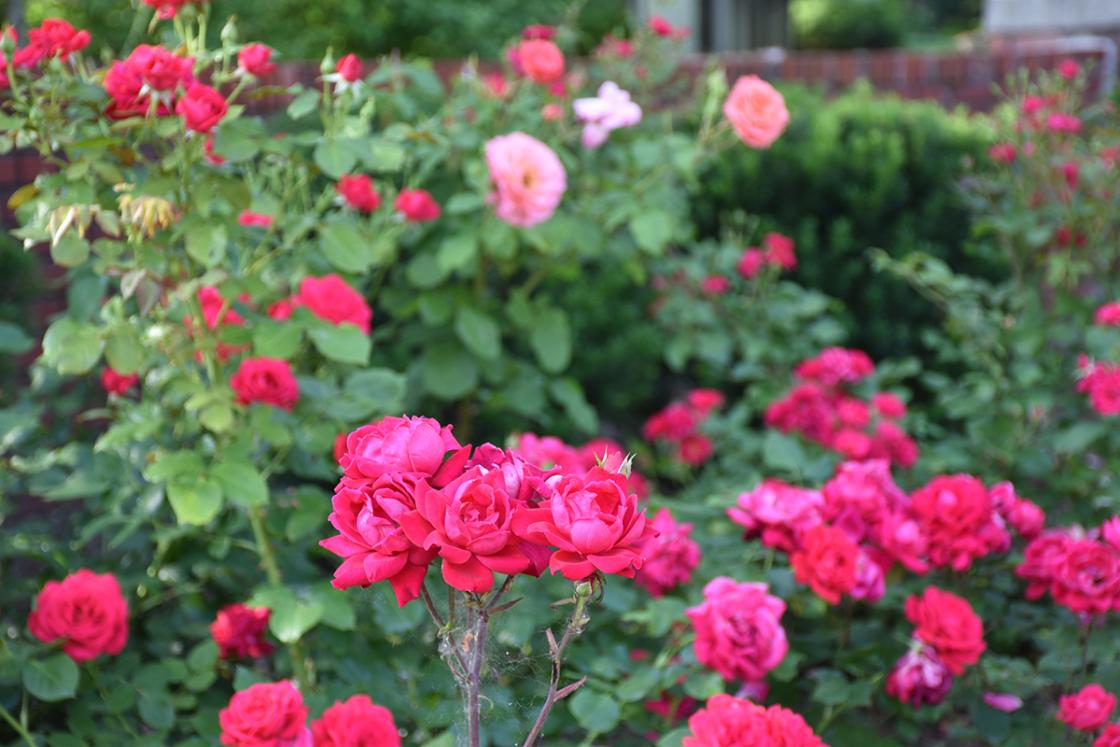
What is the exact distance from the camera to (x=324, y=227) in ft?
Result: 5.72

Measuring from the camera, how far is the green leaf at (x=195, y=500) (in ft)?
4.90

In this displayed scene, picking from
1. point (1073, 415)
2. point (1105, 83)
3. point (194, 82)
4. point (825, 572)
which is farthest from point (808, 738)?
point (1105, 83)

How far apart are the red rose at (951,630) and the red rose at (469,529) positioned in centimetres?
82

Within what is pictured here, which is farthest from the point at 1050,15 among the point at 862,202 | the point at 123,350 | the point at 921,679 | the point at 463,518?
the point at 463,518

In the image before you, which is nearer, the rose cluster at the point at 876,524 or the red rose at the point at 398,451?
the red rose at the point at 398,451

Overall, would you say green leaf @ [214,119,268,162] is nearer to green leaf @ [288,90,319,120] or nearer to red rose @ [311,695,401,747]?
green leaf @ [288,90,319,120]

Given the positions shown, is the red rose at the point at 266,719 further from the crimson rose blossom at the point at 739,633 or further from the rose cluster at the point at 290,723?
the crimson rose blossom at the point at 739,633

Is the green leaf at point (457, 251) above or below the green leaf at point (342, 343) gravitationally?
below

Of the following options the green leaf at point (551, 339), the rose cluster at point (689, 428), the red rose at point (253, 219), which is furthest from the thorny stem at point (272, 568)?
the rose cluster at point (689, 428)

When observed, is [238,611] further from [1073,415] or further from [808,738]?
[1073,415]

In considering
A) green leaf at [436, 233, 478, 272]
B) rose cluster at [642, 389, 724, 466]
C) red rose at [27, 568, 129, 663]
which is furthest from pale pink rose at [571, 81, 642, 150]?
red rose at [27, 568, 129, 663]

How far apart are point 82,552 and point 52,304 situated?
1.41 meters

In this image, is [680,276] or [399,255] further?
[680,276]

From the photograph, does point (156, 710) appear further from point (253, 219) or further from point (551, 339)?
point (551, 339)
